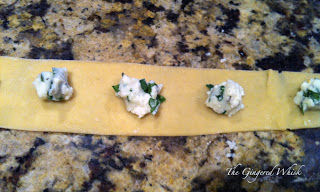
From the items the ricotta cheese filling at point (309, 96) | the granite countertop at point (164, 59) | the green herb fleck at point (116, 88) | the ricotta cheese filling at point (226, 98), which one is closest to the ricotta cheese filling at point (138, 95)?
the green herb fleck at point (116, 88)

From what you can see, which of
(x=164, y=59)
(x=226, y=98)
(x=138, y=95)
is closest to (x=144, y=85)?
(x=138, y=95)

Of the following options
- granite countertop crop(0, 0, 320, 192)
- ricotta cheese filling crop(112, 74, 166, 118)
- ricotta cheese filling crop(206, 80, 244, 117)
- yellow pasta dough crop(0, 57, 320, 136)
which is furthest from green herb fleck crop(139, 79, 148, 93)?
ricotta cheese filling crop(206, 80, 244, 117)

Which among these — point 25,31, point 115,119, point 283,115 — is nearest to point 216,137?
point 283,115

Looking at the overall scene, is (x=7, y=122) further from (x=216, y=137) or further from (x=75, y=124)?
(x=216, y=137)

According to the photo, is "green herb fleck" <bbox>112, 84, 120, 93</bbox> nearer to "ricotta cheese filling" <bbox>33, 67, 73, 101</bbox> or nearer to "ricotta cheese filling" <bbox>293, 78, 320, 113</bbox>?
"ricotta cheese filling" <bbox>33, 67, 73, 101</bbox>

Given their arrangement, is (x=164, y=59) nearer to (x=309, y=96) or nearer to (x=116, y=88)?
(x=116, y=88)
